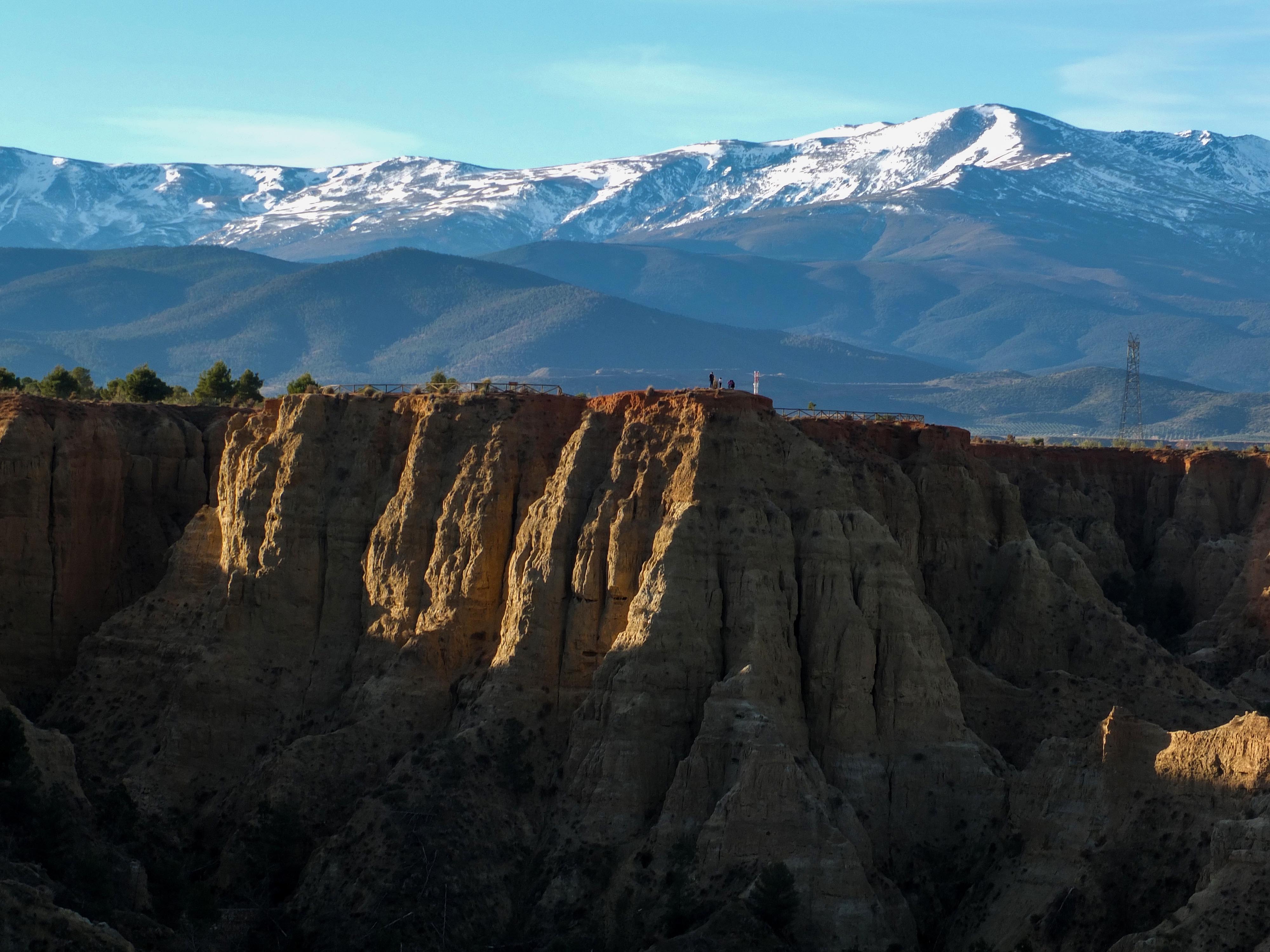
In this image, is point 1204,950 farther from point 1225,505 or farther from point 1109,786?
point 1225,505

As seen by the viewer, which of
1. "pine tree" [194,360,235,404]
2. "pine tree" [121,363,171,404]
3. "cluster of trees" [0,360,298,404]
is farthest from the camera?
"pine tree" [194,360,235,404]

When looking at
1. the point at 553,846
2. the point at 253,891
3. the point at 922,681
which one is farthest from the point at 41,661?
the point at 922,681

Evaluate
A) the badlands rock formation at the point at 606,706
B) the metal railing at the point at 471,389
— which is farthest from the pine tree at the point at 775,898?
the metal railing at the point at 471,389

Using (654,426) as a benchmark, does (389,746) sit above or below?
below

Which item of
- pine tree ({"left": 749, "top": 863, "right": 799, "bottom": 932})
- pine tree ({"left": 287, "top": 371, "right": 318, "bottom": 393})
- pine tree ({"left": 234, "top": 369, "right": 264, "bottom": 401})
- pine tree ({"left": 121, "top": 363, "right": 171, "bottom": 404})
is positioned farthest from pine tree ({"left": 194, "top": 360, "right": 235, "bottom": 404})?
pine tree ({"left": 749, "top": 863, "right": 799, "bottom": 932})

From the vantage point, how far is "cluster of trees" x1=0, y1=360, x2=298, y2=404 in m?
119

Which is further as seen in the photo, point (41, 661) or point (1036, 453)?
point (1036, 453)

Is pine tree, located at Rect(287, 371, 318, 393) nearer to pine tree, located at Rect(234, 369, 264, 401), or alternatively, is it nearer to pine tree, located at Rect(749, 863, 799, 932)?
pine tree, located at Rect(234, 369, 264, 401)

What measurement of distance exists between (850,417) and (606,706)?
21.6m

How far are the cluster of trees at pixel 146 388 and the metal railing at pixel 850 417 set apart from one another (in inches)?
1162

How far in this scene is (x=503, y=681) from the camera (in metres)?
72.9

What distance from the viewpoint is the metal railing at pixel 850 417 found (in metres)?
83.4

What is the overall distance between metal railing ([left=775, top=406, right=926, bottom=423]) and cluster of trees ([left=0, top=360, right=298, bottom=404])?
96.8 feet

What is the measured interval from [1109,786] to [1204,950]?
919cm
